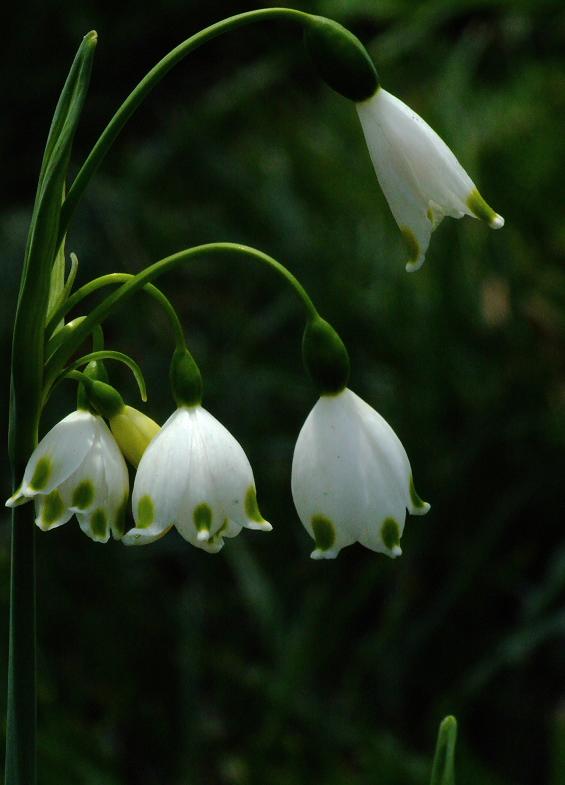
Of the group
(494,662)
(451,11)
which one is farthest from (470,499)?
(451,11)

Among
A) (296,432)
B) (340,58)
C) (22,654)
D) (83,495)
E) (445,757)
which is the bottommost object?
(296,432)

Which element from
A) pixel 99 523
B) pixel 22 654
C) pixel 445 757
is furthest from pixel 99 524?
pixel 445 757

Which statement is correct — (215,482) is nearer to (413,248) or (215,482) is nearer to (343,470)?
(343,470)

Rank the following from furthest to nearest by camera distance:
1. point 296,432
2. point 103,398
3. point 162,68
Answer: point 296,432 < point 103,398 < point 162,68

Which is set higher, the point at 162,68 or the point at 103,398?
the point at 162,68

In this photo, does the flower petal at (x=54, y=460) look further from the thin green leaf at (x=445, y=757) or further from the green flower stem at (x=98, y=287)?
the thin green leaf at (x=445, y=757)

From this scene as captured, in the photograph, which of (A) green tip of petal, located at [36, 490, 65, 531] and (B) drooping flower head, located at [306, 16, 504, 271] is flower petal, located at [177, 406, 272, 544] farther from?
(B) drooping flower head, located at [306, 16, 504, 271]
